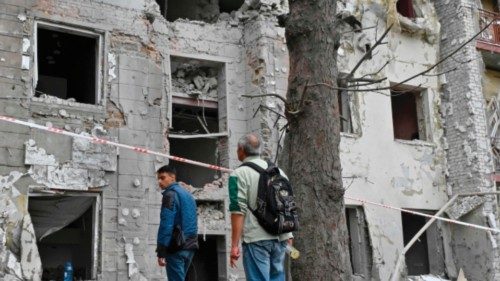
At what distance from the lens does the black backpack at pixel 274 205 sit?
5938mm

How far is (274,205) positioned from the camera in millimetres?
5945

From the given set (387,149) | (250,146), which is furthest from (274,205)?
(387,149)

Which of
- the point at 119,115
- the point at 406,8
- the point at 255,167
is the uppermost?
the point at 406,8

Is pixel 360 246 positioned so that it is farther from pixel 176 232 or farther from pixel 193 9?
pixel 176 232

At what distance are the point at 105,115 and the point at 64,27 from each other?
1.67 metres

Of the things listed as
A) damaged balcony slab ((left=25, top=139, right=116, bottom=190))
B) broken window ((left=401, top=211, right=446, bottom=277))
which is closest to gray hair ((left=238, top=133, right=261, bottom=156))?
damaged balcony slab ((left=25, top=139, right=116, bottom=190))

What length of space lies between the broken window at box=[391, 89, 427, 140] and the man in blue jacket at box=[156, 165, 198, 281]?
9801mm

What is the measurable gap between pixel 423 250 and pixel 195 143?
20.8 ft

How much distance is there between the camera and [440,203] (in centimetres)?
1562

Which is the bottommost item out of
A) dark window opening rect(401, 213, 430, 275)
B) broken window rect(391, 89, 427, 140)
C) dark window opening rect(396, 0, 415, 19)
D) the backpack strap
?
dark window opening rect(401, 213, 430, 275)

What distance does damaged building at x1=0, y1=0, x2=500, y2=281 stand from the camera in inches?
409

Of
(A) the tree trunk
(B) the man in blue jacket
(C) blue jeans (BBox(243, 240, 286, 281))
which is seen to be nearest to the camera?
(C) blue jeans (BBox(243, 240, 286, 281))

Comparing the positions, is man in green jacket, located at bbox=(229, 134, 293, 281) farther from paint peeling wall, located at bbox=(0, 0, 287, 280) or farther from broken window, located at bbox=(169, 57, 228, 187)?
broken window, located at bbox=(169, 57, 228, 187)

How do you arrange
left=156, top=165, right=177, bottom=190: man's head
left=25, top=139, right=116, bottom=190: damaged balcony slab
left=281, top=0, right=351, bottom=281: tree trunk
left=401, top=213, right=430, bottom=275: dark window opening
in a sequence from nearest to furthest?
left=281, top=0, right=351, bottom=281: tree trunk < left=156, top=165, right=177, bottom=190: man's head < left=25, top=139, right=116, bottom=190: damaged balcony slab < left=401, top=213, right=430, bottom=275: dark window opening
